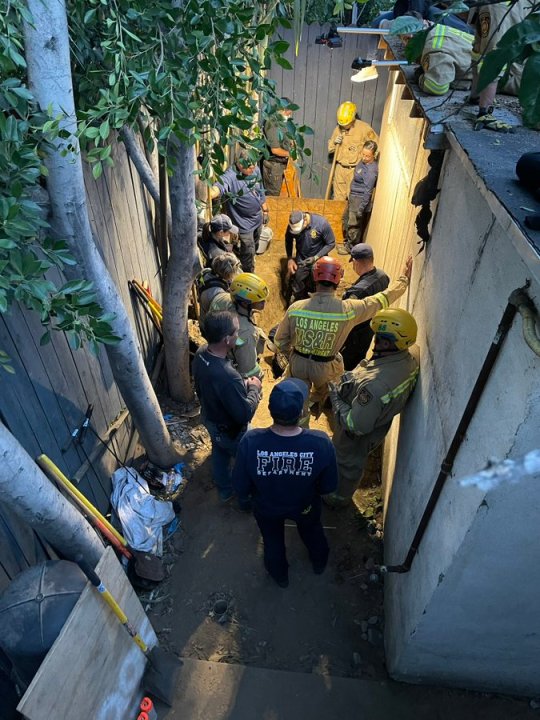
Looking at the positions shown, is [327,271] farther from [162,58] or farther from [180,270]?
[162,58]

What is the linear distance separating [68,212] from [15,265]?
0.90 metres

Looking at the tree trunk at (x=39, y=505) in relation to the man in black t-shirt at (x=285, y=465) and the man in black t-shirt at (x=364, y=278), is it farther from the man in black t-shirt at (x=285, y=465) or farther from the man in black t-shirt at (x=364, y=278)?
the man in black t-shirt at (x=364, y=278)

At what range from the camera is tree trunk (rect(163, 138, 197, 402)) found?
13.2 ft

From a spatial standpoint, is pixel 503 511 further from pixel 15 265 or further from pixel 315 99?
pixel 315 99

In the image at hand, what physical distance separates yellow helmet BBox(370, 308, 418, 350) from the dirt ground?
180cm

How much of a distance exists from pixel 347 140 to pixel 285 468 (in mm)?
8693

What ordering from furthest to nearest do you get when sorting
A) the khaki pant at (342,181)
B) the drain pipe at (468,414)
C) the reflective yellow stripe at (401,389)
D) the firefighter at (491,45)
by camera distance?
the khaki pant at (342,181)
the reflective yellow stripe at (401,389)
the firefighter at (491,45)
the drain pipe at (468,414)

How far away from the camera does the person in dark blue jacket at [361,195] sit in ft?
27.8

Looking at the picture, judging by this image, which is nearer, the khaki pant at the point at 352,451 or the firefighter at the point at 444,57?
the firefighter at the point at 444,57

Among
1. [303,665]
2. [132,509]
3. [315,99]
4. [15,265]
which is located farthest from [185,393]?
[315,99]

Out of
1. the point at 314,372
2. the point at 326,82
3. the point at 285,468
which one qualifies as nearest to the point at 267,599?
the point at 285,468

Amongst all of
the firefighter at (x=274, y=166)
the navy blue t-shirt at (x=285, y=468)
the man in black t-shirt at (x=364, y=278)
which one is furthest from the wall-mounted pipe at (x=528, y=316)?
the firefighter at (x=274, y=166)

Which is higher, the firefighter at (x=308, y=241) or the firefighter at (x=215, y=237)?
the firefighter at (x=215, y=237)

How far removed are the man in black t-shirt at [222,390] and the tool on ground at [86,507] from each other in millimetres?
1096
